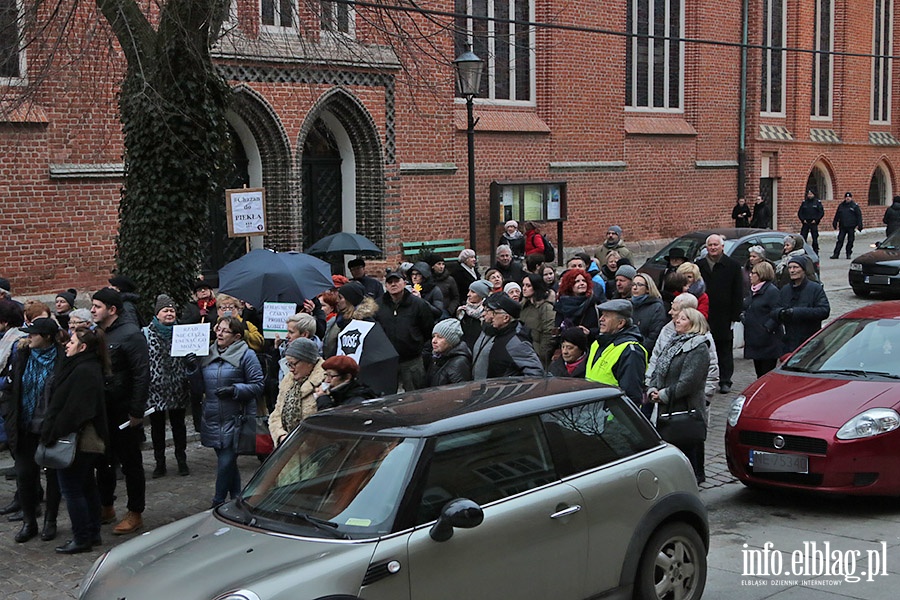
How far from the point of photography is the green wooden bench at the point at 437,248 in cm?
2133

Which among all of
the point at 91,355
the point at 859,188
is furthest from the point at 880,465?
the point at 859,188

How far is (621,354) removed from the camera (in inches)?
319

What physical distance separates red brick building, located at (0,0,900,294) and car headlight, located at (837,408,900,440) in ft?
21.4

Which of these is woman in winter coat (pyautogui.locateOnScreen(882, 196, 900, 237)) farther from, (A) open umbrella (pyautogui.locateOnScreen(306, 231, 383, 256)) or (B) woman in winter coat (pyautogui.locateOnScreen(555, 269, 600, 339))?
(B) woman in winter coat (pyautogui.locateOnScreen(555, 269, 600, 339))

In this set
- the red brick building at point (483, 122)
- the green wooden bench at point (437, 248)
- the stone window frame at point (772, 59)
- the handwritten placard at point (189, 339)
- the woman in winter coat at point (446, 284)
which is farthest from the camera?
the stone window frame at point (772, 59)

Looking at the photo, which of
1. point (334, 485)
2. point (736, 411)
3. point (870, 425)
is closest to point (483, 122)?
point (736, 411)

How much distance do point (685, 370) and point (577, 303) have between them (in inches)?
106

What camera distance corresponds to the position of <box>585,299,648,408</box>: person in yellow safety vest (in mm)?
8086

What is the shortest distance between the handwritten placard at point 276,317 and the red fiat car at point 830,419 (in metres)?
4.44

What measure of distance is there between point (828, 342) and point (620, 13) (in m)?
18.1

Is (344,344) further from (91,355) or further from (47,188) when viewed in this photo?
(47,188)

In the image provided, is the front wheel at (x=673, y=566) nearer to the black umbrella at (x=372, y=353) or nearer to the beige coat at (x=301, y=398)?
the beige coat at (x=301, y=398)

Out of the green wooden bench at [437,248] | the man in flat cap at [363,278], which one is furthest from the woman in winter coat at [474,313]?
the green wooden bench at [437,248]

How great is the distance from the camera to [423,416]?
18.1 ft
